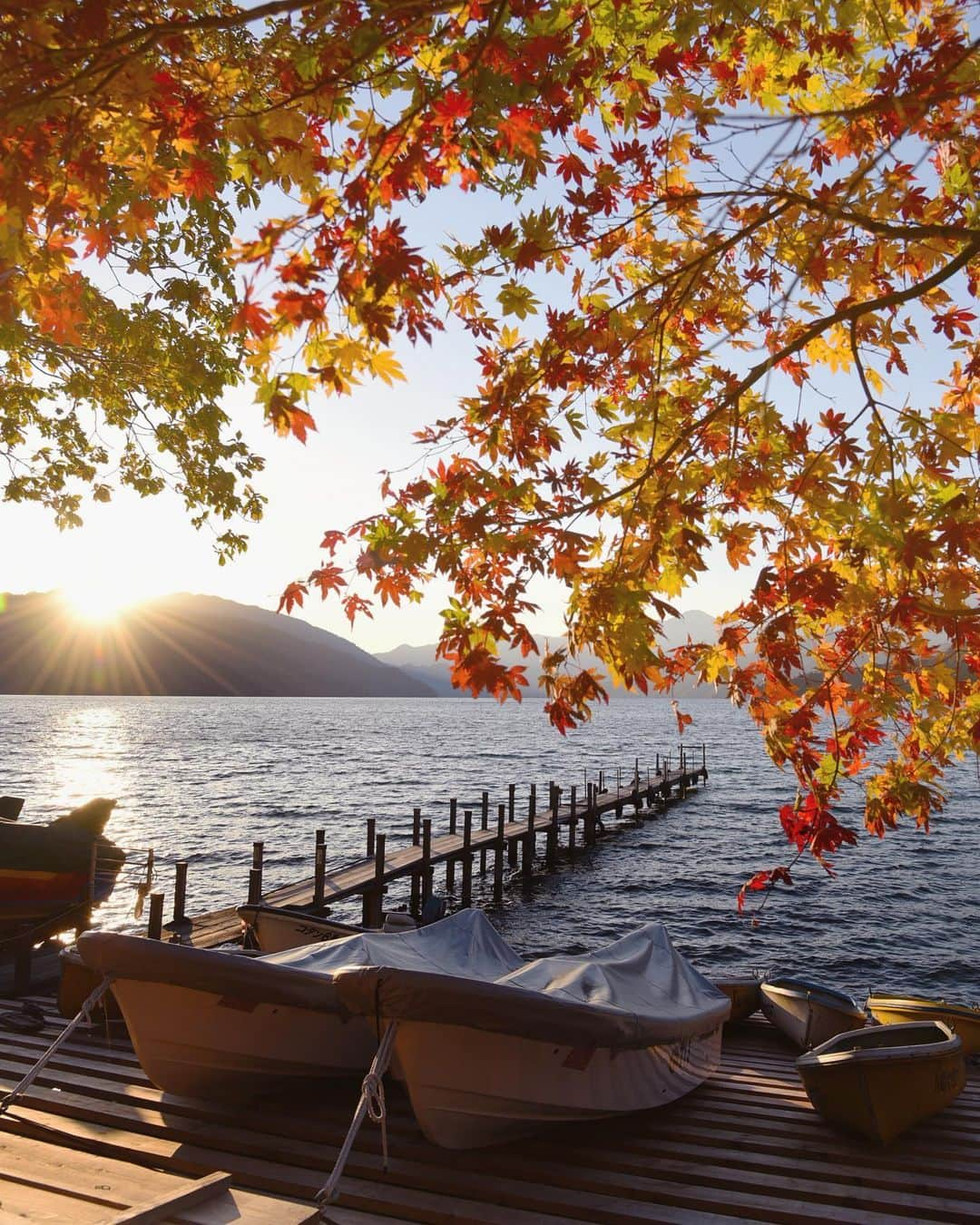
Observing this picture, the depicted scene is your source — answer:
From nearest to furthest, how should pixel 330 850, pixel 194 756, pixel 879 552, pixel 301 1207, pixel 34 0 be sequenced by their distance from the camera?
pixel 34 0 < pixel 301 1207 < pixel 879 552 < pixel 330 850 < pixel 194 756

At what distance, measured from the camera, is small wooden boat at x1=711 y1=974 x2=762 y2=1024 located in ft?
37.1

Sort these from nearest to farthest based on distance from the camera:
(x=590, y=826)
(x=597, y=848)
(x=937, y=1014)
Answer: (x=937, y=1014) → (x=597, y=848) → (x=590, y=826)

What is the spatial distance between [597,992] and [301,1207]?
3267 mm

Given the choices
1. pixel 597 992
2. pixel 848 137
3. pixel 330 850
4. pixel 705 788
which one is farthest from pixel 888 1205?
pixel 705 788

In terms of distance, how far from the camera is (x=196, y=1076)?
22.2 feet

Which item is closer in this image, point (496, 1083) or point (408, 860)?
point (496, 1083)

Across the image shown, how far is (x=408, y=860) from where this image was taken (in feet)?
81.6

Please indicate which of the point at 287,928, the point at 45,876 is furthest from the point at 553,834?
the point at 45,876

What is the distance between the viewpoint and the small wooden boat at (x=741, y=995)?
11.3m

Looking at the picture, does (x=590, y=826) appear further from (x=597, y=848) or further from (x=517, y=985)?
(x=517, y=985)

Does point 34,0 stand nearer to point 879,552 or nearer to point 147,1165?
point 879,552

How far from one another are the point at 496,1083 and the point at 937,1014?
21.1 feet

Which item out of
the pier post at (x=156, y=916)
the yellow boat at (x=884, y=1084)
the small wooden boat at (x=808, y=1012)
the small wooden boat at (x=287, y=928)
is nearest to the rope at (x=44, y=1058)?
the yellow boat at (x=884, y=1084)

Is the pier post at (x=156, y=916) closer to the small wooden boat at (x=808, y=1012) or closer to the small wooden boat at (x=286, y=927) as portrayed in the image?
the small wooden boat at (x=286, y=927)
